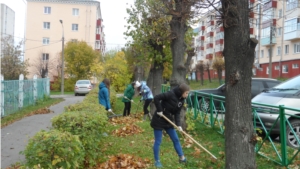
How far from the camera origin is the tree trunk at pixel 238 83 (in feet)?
15.6

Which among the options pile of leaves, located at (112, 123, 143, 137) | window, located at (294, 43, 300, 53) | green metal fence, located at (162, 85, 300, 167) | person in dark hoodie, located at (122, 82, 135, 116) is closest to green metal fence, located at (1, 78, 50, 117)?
person in dark hoodie, located at (122, 82, 135, 116)

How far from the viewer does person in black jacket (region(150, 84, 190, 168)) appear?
20.3ft

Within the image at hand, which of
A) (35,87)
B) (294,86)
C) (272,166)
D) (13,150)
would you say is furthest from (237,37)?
(35,87)

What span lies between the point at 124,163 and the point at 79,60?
132 ft

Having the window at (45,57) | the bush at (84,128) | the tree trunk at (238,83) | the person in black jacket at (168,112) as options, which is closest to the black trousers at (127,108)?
the person in black jacket at (168,112)

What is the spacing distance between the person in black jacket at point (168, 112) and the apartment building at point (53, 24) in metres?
45.8

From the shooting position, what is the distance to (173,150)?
740 cm

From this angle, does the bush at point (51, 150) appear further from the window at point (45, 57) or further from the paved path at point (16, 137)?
the window at point (45, 57)

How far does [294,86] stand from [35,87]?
1690 centimetres

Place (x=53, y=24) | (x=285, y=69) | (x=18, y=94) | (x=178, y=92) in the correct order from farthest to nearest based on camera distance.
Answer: (x=53, y=24) → (x=285, y=69) → (x=18, y=94) → (x=178, y=92)

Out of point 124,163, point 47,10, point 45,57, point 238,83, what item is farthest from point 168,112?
point 47,10

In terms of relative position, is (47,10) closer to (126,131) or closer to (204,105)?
(204,105)

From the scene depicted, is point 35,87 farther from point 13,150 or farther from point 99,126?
point 99,126

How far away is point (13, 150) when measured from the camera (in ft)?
25.8
